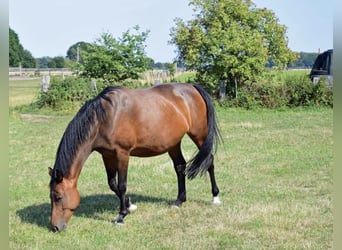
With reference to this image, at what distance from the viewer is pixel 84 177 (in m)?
6.67

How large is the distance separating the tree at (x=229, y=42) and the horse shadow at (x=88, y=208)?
39.5ft

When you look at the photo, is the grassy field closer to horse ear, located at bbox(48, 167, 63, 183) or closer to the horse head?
the horse head

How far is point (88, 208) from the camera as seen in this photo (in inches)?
202

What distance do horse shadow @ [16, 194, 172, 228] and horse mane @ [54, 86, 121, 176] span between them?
770 millimetres

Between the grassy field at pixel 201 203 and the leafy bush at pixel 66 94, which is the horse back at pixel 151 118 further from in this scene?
the leafy bush at pixel 66 94

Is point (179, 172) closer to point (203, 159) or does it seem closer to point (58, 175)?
point (203, 159)

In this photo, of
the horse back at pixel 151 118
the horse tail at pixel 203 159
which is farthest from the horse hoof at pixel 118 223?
the horse tail at pixel 203 159

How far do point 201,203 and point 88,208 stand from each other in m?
1.42

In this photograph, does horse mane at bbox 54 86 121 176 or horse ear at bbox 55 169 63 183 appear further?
horse mane at bbox 54 86 121 176

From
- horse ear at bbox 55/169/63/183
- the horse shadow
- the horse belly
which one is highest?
the horse belly

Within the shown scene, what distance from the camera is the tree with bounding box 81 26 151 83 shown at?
1717cm

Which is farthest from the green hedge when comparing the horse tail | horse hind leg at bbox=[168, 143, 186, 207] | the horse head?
the horse head

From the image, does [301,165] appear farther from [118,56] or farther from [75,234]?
[118,56]

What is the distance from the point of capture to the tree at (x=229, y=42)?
17.0 metres
